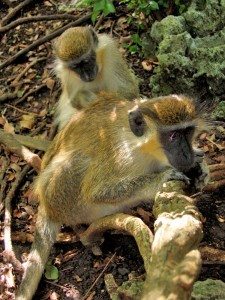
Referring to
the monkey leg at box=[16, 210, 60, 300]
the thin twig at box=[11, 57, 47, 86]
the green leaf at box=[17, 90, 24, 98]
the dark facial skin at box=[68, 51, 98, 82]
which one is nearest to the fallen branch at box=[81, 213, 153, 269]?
the monkey leg at box=[16, 210, 60, 300]

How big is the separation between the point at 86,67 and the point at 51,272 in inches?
91.0

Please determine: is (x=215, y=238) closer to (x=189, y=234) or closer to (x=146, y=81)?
(x=189, y=234)

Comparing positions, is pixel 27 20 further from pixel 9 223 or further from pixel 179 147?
pixel 179 147

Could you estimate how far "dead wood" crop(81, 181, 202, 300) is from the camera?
2391 millimetres

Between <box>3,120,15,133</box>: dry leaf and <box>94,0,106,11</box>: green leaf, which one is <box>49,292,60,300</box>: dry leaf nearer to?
<box>3,120,15,133</box>: dry leaf

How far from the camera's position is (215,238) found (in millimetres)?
4664

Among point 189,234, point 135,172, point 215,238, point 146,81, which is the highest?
point 189,234

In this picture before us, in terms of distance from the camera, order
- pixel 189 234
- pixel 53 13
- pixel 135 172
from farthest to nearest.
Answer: pixel 53 13
pixel 135 172
pixel 189 234

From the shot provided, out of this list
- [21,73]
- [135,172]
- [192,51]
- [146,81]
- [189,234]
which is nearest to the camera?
[189,234]

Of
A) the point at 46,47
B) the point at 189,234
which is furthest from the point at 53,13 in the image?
the point at 189,234

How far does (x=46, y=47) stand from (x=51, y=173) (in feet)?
10.7

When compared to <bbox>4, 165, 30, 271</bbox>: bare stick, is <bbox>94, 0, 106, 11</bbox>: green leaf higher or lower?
higher

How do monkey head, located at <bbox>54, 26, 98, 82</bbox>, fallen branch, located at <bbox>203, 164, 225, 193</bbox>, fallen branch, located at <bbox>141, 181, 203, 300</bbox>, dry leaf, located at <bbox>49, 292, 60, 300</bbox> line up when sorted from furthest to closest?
1. monkey head, located at <bbox>54, 26, 98, 82</bbox>
2. fallen branch, located at <bbox>203, 164, 225, 193</bbox>
3. dry leaf, located at <bbox>49, 292, 60, 300</bbox>
4. fallen branch, located at <bbox>141, 181, 203, 300</bbox>

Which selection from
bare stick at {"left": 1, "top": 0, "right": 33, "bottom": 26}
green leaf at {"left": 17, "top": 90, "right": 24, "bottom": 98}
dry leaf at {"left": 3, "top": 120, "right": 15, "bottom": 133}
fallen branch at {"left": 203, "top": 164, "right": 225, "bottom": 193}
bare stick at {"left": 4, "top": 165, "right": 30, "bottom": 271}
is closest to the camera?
bare stick at {"left": 4, "top": 165, "right": 30, "bottom": 271}
